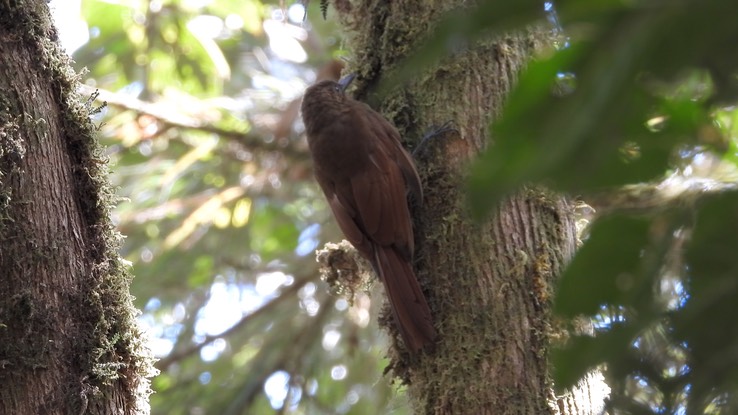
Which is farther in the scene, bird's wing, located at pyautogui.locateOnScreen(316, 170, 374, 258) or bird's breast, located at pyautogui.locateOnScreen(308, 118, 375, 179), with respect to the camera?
bird's breast, located at pyautogui.locateOnScreen(308, 118, 375, 179)

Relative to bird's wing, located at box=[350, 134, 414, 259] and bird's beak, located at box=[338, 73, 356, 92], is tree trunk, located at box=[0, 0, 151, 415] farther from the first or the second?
bird's beak, located at box=[338, 73, 356, 92]

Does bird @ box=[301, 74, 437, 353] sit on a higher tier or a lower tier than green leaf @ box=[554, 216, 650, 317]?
higher

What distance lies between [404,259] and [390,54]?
2.64 ft

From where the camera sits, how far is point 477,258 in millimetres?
2781

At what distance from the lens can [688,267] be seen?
0.87 m

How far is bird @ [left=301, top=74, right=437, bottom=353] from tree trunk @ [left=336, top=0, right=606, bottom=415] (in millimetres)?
68

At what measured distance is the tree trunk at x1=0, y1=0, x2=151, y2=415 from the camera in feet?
6.88

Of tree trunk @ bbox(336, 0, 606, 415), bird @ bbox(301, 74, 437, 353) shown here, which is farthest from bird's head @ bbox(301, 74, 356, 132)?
tree trunk @ bbox(336, 0, 606, 415)

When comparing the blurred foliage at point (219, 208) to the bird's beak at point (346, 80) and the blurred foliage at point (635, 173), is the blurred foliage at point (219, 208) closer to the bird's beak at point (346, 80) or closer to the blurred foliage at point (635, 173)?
the bird's beak at point (346, 80)

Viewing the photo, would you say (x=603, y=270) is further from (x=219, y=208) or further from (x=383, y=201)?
(x=219, y=208)

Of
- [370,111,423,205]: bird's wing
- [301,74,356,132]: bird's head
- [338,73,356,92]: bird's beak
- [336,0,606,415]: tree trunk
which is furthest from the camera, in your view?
[301,74,356,132]: bird's head

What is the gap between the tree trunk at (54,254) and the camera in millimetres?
2098

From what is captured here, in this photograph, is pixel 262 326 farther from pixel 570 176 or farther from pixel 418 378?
pixel 570 176

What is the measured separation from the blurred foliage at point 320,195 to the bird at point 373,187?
56 centimetres
